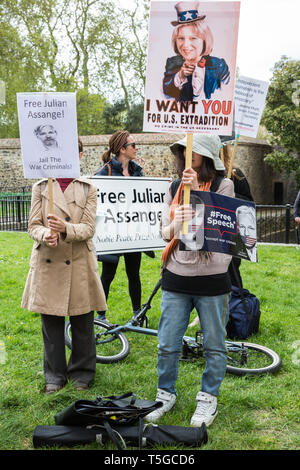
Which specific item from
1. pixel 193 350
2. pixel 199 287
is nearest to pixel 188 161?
pixel 199 287

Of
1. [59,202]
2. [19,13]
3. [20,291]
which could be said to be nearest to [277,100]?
[19,13]

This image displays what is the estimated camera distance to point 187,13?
255cm

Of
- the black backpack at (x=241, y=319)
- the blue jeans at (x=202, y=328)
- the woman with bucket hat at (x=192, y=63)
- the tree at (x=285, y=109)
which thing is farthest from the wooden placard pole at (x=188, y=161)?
the tree at (x=285, y=109)

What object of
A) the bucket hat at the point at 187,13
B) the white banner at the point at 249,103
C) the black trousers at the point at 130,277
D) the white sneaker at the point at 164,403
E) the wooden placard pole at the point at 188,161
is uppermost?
the bucket hat at the point at 187,13

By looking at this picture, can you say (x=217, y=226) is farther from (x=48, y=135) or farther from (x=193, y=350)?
(x=193, y=350)

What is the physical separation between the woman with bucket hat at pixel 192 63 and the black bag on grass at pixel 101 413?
1.81 meters

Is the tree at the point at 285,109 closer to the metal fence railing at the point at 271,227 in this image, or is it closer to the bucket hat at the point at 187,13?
the metal fence railing at the point at 271,227

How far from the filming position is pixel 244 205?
2693 mm

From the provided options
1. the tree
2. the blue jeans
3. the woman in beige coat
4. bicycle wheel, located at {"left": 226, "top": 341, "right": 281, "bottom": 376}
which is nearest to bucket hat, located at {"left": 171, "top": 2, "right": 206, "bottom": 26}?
the woman in beige coat

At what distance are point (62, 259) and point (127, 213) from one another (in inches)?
69.7

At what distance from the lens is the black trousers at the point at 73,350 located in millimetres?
3408

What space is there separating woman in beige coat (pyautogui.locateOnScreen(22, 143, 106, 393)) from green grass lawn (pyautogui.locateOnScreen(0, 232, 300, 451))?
0.67ft

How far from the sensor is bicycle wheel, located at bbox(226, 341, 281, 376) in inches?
144

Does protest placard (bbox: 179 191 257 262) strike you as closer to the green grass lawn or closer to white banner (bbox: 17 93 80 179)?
white banner (bbox: 17 93 80 179)
